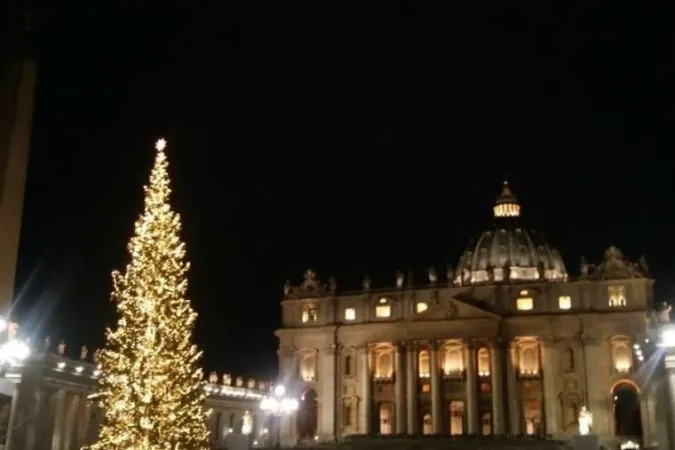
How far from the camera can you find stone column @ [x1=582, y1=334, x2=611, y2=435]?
261 feet

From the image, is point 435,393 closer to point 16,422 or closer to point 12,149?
point 16,422

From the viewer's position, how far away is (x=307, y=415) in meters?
94.7

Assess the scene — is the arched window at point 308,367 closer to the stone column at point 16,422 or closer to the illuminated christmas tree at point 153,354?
the stone column at point 16,422

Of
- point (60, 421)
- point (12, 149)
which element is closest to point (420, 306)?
point (60, 421)

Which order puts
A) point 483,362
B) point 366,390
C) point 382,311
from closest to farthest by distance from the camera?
1. point 483,362
2. point 366,390
3. point 382,311

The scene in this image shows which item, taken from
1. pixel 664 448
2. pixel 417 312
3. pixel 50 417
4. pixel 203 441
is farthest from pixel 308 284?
pixel 203 441

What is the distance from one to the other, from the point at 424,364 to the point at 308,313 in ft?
49.0

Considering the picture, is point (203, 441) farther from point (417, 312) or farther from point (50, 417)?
point (417, 312)

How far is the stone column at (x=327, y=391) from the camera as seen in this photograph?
295 feet

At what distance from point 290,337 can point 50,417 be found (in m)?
39.8

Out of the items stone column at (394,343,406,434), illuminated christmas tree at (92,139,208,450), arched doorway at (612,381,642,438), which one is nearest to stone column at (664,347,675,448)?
illuminated christmas tree at (92,139,208,450)

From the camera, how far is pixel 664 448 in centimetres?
3969

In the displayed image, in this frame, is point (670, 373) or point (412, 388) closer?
point (670, 373)

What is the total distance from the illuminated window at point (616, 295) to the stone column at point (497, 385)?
40.9 ft
